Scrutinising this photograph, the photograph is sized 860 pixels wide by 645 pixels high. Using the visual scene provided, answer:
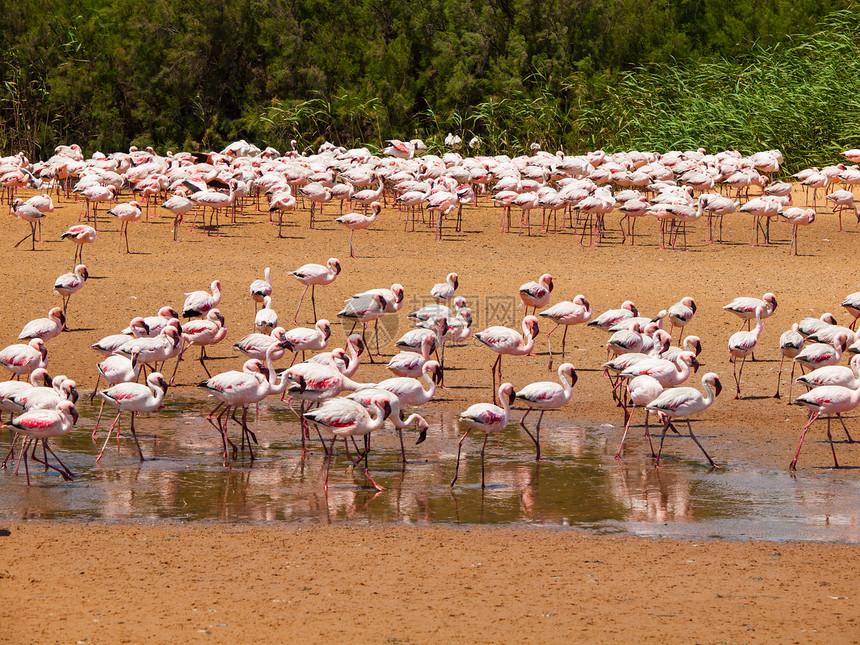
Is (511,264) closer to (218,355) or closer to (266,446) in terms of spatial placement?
(218,355)

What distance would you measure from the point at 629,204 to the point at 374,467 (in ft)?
32.4

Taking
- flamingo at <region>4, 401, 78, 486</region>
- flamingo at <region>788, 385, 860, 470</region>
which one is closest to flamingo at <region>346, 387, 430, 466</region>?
flamingo at <region>4, 401, 78, 486</region>

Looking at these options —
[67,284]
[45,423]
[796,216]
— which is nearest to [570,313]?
[67,284]

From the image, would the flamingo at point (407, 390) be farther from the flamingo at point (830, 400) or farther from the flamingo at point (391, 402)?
the flamingo at point (830, 400)

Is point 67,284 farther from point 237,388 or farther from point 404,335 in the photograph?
point 237,388

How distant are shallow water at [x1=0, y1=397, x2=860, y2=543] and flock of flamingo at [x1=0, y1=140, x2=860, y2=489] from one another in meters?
0.20

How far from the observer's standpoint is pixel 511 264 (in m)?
16.8

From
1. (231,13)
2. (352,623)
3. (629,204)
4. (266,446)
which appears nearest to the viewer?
(352,623)

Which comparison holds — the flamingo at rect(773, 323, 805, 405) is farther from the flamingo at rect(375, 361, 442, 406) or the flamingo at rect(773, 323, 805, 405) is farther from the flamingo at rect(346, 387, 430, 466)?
the flamingo at rect(346, 387, 430, 466)

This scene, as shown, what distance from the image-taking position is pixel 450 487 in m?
8.44

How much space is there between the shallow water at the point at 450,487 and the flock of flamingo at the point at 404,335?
0.20 m

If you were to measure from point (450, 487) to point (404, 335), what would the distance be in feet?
12.0

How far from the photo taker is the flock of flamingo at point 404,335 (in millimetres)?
9000

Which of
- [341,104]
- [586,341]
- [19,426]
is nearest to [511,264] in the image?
[586,341]
